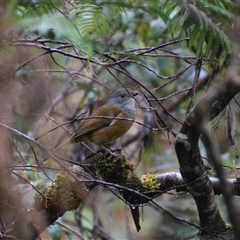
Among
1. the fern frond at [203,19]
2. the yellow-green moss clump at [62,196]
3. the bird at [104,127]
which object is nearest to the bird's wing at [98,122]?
the bird at [104,127]

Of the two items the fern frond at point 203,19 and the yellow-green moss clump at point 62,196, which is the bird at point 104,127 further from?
the fern frond at point 203,19

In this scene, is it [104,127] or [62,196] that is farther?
[104,127]

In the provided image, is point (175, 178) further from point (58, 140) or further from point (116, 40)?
point (116, 40)

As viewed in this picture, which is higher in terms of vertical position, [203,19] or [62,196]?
[203,19]

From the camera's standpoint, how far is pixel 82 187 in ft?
8.84

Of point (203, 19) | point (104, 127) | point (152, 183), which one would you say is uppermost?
point (104, 127)

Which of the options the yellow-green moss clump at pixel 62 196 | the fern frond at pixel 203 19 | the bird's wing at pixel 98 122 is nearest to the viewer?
the fern frond at pixel 203 19

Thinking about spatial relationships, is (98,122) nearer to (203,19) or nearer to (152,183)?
(152,183)

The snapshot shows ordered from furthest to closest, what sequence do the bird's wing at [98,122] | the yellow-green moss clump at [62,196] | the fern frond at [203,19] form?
the bird's wing at [98,122] → the yellow-green moss clump at [62,196] → the fern frond at [203,19]

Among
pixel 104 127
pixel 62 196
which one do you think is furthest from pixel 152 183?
pixel 104 127

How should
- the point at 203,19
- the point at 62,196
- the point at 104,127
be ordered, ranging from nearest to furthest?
the point at 203,19, the point at 62,196, the point at 104,127

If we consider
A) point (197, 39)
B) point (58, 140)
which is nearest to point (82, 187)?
point (197, 39)

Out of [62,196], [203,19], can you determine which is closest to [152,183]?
[62,196]

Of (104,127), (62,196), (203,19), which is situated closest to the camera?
(203,19)
